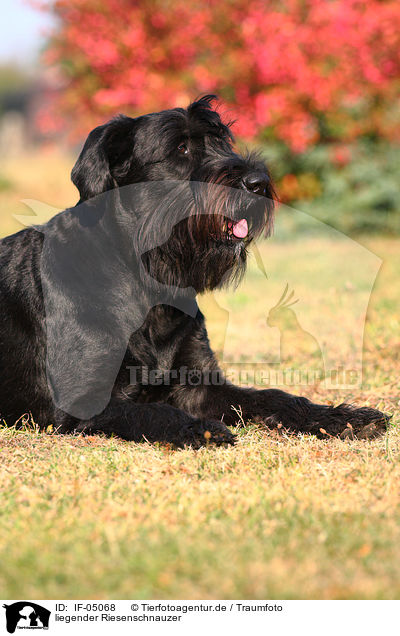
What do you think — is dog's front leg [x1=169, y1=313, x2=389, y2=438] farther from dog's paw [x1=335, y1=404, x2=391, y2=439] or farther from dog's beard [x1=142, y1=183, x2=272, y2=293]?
dog's beard [x1=142, y1=183, x2=272, y2=293]

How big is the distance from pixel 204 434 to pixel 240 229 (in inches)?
44.0

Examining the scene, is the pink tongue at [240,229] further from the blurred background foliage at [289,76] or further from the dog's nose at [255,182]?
the blurred background foliage at [289,76]

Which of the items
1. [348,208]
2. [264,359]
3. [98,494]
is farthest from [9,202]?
[98,494]

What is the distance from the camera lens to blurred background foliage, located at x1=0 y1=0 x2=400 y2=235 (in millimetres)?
13195

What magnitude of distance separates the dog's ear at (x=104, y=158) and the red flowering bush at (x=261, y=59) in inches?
364

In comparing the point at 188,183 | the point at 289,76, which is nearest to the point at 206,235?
the point at 188,183

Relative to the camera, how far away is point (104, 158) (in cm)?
377

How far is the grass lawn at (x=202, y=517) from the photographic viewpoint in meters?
2.10

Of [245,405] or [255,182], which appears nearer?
[255,182]

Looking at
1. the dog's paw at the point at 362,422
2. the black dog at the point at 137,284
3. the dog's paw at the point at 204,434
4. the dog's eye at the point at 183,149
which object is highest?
the dog's eye at the point at 183,149
